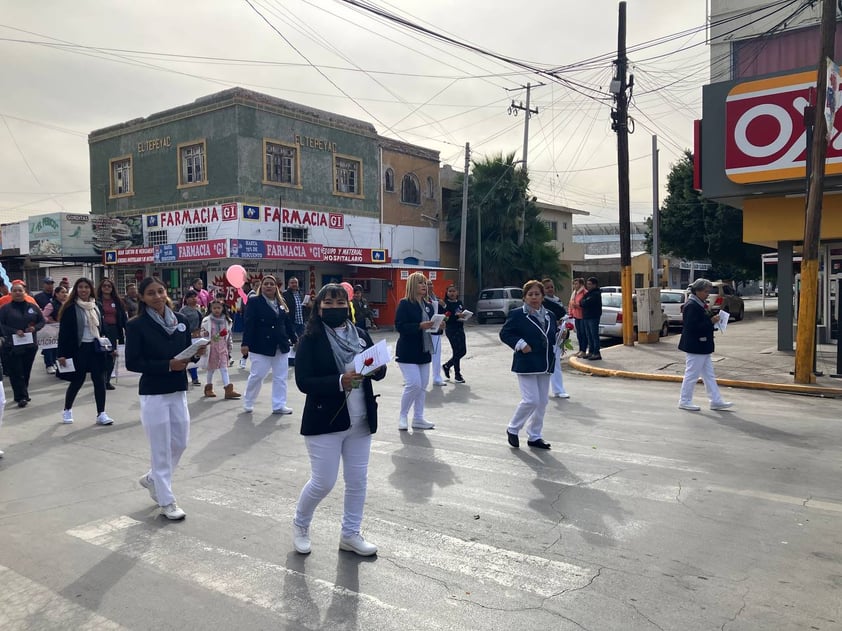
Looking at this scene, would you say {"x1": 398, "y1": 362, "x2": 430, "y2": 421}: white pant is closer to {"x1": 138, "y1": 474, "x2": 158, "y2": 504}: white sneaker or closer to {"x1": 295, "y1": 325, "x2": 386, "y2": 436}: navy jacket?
{"x1": 138, "y1": 474, "x2": 158, "y2": 504}: white sneaker

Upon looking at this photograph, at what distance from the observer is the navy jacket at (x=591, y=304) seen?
15141 millimetres

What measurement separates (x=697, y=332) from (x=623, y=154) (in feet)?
33.1

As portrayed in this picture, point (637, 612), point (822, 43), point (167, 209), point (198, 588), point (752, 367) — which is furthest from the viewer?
point (167, 209)

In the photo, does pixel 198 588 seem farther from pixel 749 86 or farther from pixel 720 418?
pixel 749 86

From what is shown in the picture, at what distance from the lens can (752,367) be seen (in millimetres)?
13648

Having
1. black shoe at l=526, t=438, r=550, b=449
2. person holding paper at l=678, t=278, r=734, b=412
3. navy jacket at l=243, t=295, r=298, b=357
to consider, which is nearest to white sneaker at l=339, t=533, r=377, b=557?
black shoe at l=526, t=438, r=550, b=449

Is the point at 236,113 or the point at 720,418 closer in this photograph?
the point at 720,418

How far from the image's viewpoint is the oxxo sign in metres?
14.4

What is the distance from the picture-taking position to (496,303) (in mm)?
31375

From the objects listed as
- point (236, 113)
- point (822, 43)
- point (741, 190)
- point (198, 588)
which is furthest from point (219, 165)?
point (198, 588)

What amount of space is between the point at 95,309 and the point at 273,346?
233 cm

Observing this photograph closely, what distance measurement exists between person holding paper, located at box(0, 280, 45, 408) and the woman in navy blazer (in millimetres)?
7586

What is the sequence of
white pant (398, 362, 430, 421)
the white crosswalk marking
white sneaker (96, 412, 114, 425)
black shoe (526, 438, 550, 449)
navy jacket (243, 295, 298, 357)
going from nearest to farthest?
the white crosswalk marking → black shoe (526, 438, 550, 449) → white pant (398, 362, 430, 421) → white sneaker (96, 412, 114, 425) → navy jacket (243, 295, 298, 357)

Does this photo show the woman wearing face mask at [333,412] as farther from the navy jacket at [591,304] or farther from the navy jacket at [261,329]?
the navy jacket at [591,304]
